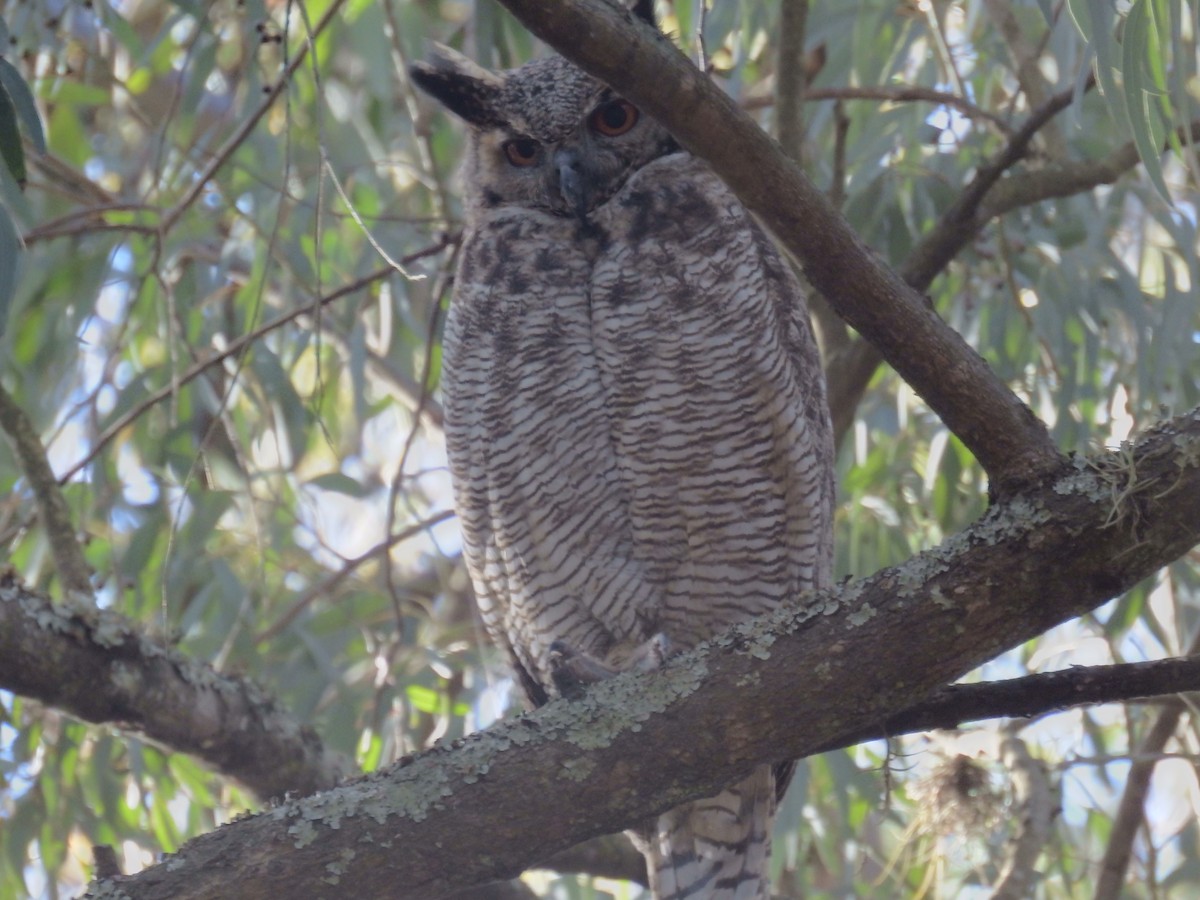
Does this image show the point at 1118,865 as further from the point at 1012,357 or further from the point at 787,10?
the point at 787,10

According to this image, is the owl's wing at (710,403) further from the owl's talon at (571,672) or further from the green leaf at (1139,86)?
the green leaf at (1139,86)

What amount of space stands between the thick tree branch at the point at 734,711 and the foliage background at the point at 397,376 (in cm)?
90

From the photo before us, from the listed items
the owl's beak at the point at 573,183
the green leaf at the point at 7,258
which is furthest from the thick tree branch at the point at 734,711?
the owl's beak at the point at 573,183

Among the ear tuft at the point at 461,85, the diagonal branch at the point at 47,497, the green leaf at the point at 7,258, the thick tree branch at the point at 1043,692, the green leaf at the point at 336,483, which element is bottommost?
the thick tree branch at the point at 1043,692

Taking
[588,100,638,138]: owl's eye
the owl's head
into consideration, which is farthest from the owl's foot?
[588,100,638,138]: owl's eye

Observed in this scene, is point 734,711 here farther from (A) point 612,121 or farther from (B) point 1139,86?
(A) point 612,121

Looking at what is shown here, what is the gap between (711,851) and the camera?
104 inches

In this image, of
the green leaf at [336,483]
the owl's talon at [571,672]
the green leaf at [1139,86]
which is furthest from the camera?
the green leaf at [336,483]

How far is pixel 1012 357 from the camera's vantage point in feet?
10.6

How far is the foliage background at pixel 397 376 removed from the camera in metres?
2.87

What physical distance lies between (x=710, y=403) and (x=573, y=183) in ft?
1.69

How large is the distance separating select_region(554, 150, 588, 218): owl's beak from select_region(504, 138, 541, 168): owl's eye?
126mm

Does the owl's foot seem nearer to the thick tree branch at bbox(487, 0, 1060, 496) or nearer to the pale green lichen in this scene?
the pale green lichen

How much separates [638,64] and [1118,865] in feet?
6.48
